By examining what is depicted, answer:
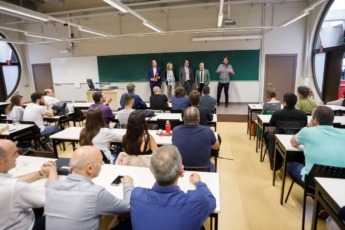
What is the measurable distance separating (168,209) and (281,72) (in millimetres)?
8410

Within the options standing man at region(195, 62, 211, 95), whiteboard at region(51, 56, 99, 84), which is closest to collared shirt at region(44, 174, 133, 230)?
standing man at region(195, 62, 211, 95)

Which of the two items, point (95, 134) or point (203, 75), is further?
point (203, 75)

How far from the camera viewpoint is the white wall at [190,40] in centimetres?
789

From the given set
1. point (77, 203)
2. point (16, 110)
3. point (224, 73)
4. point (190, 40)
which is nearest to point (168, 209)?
point (77, 203)

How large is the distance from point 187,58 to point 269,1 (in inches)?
132

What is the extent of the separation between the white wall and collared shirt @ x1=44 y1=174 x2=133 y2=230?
796cm

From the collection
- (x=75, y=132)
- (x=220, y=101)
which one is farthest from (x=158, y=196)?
(x=220, y=101)

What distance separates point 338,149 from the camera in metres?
1.96

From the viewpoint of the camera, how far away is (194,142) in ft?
7.35

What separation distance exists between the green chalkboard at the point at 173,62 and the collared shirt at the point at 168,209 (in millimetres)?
7888

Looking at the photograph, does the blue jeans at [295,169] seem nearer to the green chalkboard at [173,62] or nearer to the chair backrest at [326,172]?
the chair backrest at [326,172]

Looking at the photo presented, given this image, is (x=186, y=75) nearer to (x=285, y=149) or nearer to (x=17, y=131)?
(x=17, y=131)

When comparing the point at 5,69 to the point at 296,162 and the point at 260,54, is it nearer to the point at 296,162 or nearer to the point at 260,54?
the point at 260,54

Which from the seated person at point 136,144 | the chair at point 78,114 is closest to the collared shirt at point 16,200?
the seated person at point 136,144
